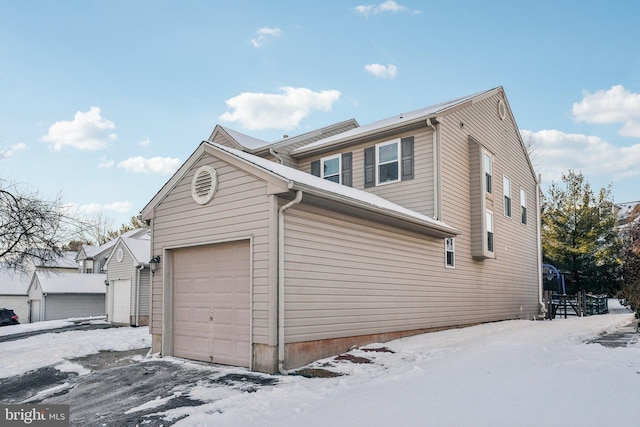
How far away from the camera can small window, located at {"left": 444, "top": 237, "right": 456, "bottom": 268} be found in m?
13.8

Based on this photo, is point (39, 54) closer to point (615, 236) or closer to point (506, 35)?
point (506, 35)

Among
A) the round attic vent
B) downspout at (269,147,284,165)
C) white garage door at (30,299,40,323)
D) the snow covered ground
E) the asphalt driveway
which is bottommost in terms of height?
white garage door at (30,299,40,323)

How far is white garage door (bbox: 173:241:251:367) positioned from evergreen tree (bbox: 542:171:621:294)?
78.0ft

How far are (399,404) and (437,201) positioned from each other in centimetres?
842

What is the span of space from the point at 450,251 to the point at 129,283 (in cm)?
1796

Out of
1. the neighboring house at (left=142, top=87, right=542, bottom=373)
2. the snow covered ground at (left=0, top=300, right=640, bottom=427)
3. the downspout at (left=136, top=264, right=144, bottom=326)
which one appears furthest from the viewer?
the downspout at (left=136, top=264, right=144, bottom=326)

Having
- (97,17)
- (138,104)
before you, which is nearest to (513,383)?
(97,17)

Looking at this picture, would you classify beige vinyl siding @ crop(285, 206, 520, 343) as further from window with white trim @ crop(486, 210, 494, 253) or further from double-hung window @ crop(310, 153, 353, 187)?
double-hung window @ crop(310, 153, 353, 187)

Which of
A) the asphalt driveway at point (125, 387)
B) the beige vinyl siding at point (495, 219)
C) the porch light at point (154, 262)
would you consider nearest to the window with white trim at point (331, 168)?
the beige vinyl siding at point (495, 219)

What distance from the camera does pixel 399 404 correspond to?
5516mm

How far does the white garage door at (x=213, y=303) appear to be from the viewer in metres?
9.04

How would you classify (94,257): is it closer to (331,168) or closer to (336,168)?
Answer: (331,168)

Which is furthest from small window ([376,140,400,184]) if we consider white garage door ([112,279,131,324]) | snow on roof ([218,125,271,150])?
white garage door ([112,279,131,324])

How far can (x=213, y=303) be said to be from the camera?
31.8 feet
